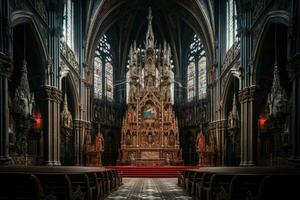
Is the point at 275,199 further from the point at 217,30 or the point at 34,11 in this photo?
the point at 217,30

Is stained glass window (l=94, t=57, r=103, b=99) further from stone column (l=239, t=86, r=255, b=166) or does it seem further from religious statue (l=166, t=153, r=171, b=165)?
stone column (l=239, t=86, r=255, b=166)

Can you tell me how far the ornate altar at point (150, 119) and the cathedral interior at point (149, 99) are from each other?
0.36 feet

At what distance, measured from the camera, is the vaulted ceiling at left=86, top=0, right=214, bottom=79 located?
34094 millimetres

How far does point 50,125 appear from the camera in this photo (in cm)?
2145

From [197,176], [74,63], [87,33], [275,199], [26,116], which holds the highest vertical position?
[87,33]

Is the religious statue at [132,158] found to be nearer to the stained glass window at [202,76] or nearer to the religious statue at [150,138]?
the religious statue at [150,138]

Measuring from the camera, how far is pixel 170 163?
33906 mm

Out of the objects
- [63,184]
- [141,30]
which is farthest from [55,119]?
[141,30]

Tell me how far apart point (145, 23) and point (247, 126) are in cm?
2591

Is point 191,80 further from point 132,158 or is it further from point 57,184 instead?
point 57,184

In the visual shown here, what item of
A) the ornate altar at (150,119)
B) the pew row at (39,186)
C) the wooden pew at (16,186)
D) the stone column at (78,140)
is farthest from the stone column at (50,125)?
the wooden pew at (16,186)

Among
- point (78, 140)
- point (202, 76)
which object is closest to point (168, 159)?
point (78, 140)

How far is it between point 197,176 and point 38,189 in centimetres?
708

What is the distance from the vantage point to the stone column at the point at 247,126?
20.7 metres
